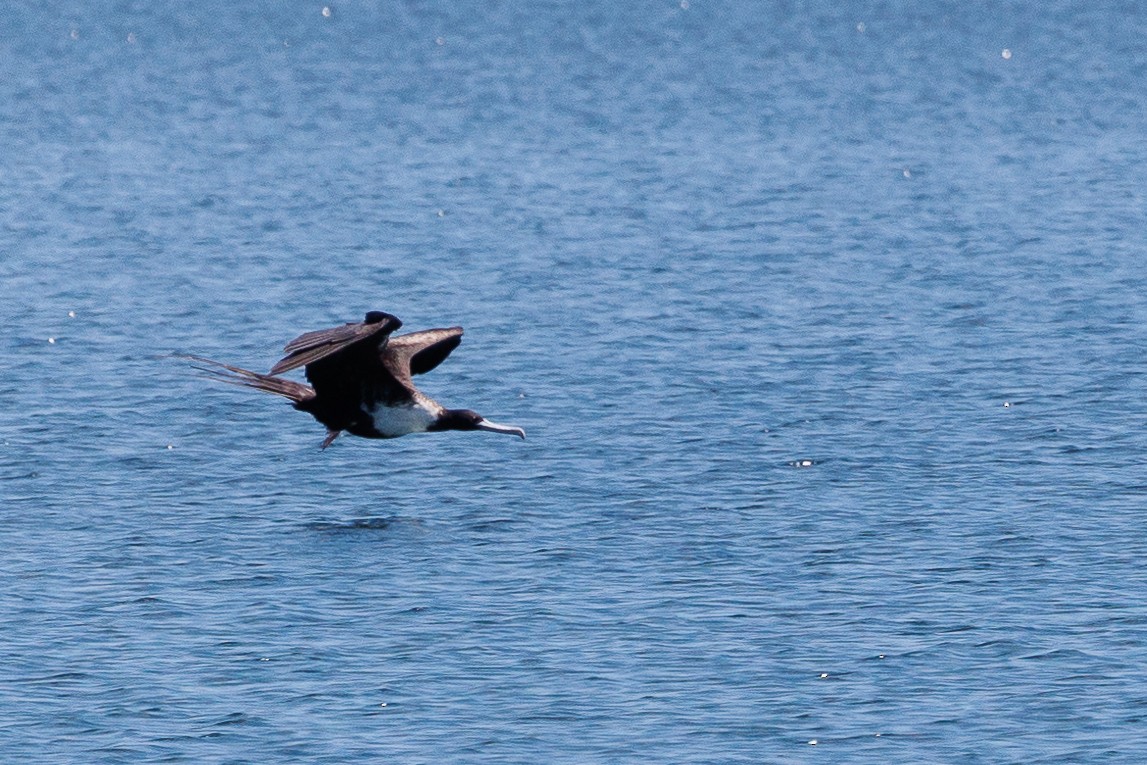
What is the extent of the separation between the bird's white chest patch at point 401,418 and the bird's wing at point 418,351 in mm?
298

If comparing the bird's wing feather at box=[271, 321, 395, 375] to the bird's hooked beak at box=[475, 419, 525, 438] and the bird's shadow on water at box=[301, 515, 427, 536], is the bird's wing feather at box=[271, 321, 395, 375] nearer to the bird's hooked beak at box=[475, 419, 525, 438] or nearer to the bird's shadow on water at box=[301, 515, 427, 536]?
the bird's hooked beak at box=[475, 419, 525, 438]

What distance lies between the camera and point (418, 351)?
24.8m

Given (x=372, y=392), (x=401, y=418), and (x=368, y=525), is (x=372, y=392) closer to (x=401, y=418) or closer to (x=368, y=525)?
(x=401, y=418)

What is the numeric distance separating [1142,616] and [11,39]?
241 ft

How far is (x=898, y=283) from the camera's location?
39.0m

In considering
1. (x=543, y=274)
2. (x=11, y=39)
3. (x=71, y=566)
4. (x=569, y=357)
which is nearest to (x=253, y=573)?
(x=71, y=566)

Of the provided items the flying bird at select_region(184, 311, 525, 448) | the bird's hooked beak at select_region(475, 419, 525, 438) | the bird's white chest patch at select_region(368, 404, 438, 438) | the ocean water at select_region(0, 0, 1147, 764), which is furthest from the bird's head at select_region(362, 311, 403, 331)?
the ocean water at select_region(0, 0, 1147, 764)

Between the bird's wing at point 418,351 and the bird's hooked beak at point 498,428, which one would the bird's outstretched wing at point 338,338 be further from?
Result: the bird's hooked beak at point 498,428

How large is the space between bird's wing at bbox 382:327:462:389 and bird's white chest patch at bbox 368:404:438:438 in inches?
11.7

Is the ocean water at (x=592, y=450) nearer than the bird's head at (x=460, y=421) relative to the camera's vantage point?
Yes

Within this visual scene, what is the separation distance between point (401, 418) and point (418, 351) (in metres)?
0.99

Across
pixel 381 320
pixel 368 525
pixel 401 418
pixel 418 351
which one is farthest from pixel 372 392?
pixel 381 320

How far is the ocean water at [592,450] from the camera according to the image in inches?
763

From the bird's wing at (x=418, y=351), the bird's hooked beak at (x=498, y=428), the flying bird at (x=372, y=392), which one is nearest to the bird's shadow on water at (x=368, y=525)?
the flying bird at (x=372, y=392)
